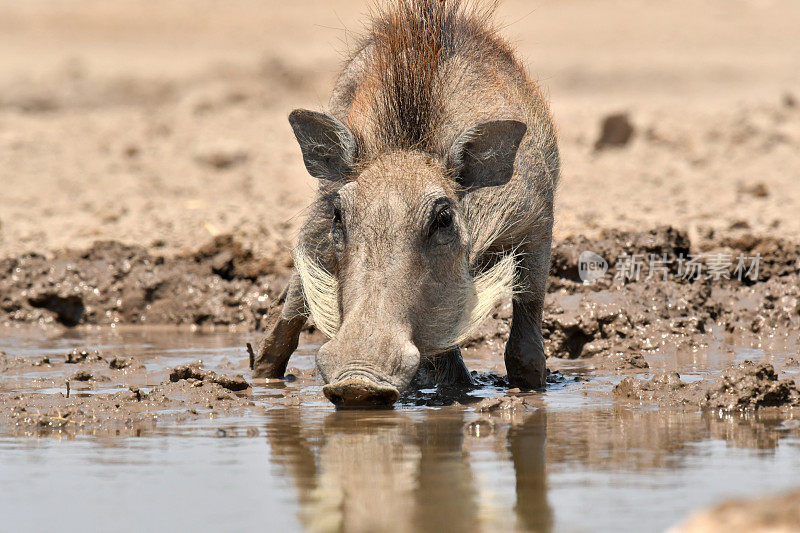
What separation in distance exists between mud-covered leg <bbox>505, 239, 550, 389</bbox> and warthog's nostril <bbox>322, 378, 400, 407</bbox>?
4.45 ft

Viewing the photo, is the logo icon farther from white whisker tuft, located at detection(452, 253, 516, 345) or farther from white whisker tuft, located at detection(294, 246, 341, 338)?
white whisker tuft, located at detection(294, 246, 341, 338)

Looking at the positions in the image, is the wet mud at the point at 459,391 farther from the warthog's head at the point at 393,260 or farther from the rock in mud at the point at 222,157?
the rock in mud at the point at 222,157

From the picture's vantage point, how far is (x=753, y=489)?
334cm

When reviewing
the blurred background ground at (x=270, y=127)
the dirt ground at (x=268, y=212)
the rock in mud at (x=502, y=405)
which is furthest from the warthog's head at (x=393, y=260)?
the blurred background ground at (x=270, y=127)

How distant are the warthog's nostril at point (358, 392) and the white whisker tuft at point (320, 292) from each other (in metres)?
0.63

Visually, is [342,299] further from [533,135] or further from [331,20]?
[331,20]

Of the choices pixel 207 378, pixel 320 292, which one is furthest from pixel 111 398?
pixel 320 292

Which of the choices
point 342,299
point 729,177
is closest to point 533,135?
point 342,299

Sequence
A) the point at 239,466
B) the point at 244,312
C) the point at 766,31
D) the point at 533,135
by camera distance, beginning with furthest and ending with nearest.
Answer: the point at 766,31, the point at 244,312, the point at 533,135, the point at 239,466

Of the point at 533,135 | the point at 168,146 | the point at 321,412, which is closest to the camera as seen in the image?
the point at 321,412

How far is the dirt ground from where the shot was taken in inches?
251

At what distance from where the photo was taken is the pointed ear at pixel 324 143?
5.70 meters

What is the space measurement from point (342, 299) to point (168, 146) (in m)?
12.4

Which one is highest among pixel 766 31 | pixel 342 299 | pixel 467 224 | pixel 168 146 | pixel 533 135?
pixel 766 31
